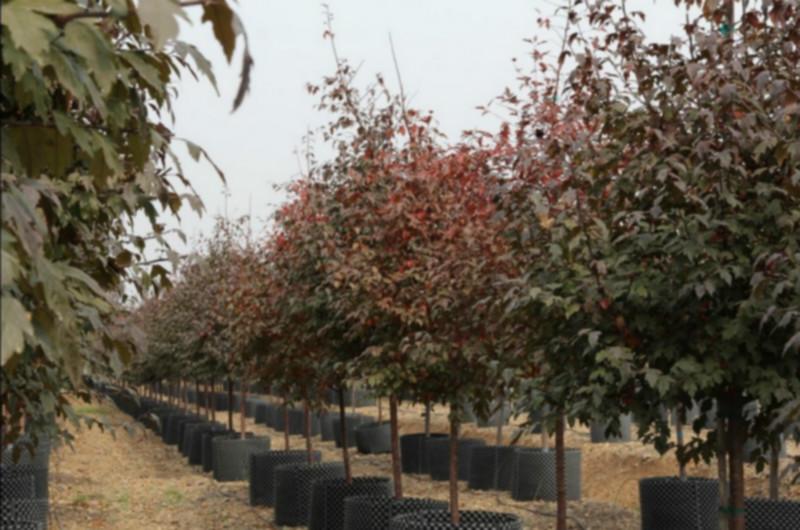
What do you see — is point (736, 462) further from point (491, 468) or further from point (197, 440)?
point (197, 440)

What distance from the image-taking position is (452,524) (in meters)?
7.70

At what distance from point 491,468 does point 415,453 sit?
210 centimetres

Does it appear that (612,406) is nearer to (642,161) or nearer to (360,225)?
(642,161)

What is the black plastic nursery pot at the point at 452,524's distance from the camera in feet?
24.4

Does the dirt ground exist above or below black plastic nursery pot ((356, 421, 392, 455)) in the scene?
below

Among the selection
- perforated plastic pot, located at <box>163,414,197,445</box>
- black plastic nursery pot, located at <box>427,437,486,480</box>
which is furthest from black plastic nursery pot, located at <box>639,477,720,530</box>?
perforated plastic pot, located at <box>163,414,197,445</box>

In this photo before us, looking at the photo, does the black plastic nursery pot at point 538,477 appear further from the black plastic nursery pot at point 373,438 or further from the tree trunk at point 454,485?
the black plastic nursery pot at point 373,438

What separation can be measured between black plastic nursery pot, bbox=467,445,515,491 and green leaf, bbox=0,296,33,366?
1233 centimetres

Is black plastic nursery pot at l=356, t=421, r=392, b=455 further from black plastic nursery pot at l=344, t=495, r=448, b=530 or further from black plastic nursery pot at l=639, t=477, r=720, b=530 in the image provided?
black plastic nursery pot at l=344, t=495, r=448, b=530

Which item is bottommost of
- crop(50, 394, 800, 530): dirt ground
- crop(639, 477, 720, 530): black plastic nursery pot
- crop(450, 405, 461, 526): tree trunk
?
crop(50, 394, 800, 530): dirt ground

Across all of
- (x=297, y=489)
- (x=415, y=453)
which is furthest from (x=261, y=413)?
(x=297, y=489)

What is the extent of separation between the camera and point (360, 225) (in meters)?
9.36

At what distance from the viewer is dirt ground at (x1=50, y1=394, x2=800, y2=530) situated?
12.4 m

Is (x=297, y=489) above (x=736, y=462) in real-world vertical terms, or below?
below
